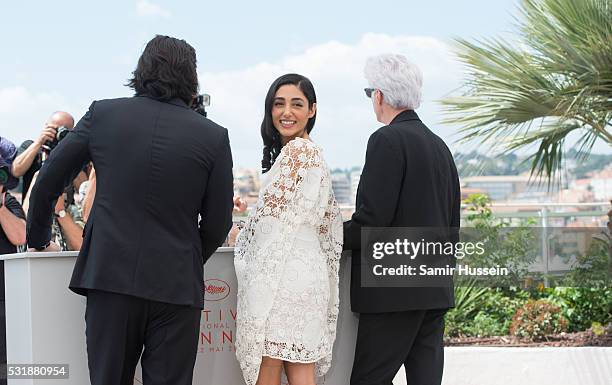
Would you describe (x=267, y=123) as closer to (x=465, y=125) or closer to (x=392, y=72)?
(x=392, y=72)

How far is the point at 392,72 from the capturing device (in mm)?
3324

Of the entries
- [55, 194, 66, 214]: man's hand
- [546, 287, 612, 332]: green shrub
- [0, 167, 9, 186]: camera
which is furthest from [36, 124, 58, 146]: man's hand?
[546, 287, 612, 332]: green shrub

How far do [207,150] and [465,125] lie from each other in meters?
4.34

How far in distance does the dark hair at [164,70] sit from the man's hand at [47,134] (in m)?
1.32

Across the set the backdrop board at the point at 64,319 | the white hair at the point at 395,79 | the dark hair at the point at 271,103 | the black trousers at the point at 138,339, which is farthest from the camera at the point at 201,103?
the black trousers at the point at 138,339

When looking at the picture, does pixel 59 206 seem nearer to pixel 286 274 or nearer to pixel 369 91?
pixel 286 274

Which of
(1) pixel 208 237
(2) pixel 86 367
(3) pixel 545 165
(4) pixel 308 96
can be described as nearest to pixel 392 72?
(4) pixel 308 96

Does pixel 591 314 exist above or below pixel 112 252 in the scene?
below

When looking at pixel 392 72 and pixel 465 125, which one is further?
pixel 465 125

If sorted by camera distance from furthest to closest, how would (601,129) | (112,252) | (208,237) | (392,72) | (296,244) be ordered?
1. (601,129)
2. (392,72)
3. (296,244)
4. (208,237)
5. (112,252)

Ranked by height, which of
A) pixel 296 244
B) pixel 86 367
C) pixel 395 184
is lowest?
pixel 86 367

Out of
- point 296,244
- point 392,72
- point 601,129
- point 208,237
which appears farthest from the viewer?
point 601,129

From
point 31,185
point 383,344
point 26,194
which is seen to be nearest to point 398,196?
point 383,344

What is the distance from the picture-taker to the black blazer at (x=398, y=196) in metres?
3.18
